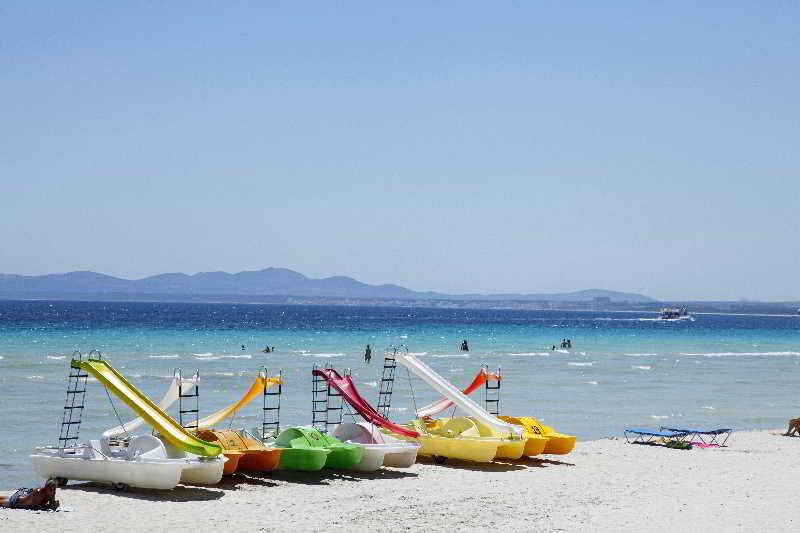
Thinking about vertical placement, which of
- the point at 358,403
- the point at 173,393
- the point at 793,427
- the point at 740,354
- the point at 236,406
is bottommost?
the point at 793,427

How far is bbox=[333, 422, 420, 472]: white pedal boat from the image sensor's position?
21.0 meters

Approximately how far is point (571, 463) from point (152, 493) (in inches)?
377

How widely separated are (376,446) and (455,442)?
2.32 m

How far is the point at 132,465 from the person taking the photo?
1783 cm

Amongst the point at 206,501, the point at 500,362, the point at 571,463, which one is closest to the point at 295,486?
the point at 206,501

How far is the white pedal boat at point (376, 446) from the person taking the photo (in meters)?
21.0

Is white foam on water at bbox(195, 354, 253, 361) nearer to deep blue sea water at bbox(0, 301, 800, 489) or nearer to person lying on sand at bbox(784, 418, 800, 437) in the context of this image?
deep blue sea water at bbox(0, 301, 800, 489)

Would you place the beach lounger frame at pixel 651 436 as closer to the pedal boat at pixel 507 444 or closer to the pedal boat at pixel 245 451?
the pedal boat at pixel 507 444

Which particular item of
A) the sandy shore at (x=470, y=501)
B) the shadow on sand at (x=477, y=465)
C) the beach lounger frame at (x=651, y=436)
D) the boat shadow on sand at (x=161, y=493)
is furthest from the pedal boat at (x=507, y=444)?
the boat shadow on sand at (x=161, y=493)

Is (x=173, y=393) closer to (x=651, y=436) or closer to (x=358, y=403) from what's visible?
(x=358, y=403)

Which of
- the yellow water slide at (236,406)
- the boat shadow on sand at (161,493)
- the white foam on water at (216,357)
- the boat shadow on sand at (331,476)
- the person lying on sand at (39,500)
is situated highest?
the yellow water slide at (236,406)

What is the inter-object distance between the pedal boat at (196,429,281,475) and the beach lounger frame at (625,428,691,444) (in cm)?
1080

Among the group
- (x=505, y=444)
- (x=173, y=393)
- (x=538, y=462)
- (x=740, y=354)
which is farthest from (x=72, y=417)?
(x=740, y=354)

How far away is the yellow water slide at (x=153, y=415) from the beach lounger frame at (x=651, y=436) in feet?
41.4
